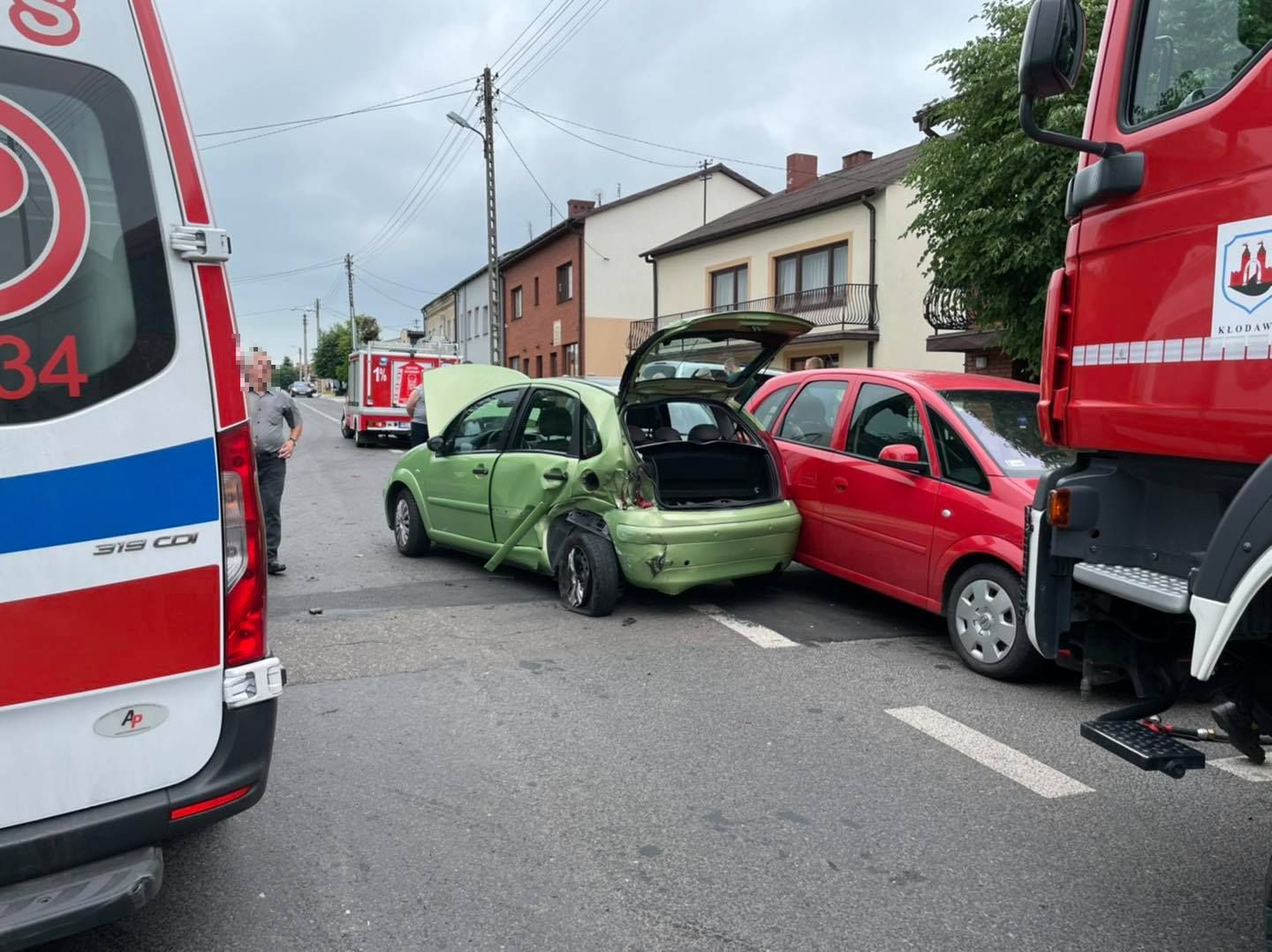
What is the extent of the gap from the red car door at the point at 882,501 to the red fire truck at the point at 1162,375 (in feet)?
8.10

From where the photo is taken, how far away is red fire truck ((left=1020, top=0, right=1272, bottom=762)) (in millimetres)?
2287

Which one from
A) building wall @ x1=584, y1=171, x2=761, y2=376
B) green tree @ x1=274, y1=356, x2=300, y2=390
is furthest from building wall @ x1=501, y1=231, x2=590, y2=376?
green tree @ x1=274, y1=356, x2=300, y2=390

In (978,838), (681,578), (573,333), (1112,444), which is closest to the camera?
(1112,444)

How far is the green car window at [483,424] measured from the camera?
7203 mm

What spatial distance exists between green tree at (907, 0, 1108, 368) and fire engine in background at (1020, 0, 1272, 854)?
4823 mm

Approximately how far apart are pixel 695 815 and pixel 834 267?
20.1 meters

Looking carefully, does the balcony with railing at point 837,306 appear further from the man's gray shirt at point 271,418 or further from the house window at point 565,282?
the man's gray shirt at point 271,418

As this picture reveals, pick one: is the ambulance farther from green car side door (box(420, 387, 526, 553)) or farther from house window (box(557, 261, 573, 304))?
house window (box(557, 261, 573, 304))

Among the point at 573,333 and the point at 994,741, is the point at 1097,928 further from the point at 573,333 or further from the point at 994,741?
the point at 573,333

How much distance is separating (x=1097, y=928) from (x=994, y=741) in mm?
1440

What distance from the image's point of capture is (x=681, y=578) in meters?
6.00

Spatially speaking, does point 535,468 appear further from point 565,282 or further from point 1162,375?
point 565,282

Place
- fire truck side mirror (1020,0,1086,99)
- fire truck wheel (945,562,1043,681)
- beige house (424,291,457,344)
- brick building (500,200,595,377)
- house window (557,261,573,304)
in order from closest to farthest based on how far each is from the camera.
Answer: fire truck side mirror (1020,0,1086,99), fire truck wheel (945,562,1043,681), brick building (500,200,595,377), house window (557,261,573,304), beige house (424,291,457,344)

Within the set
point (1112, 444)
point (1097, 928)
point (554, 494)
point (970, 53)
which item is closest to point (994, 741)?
point (1097, 928)
